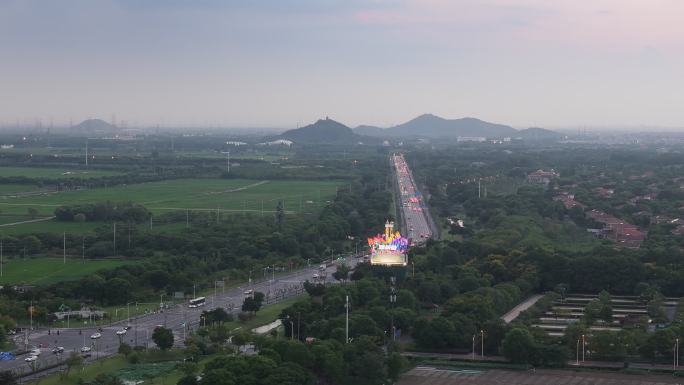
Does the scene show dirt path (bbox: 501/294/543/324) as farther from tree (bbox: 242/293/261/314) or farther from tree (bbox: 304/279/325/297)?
tree (bbox: 242/293/261/314)

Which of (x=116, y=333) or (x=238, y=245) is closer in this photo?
(x=116, y=333)

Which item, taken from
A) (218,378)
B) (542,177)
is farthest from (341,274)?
(542,177)

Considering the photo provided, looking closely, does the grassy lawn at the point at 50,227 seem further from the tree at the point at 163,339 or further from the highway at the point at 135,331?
the tree at the point at 163,339

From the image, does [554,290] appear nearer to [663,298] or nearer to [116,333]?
[663,298]

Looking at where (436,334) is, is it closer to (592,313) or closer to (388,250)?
(592,313)

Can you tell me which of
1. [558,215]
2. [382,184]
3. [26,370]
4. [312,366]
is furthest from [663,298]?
[382,184]

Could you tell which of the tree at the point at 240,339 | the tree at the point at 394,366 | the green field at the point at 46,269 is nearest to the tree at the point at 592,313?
the tree at the point at 394,366
